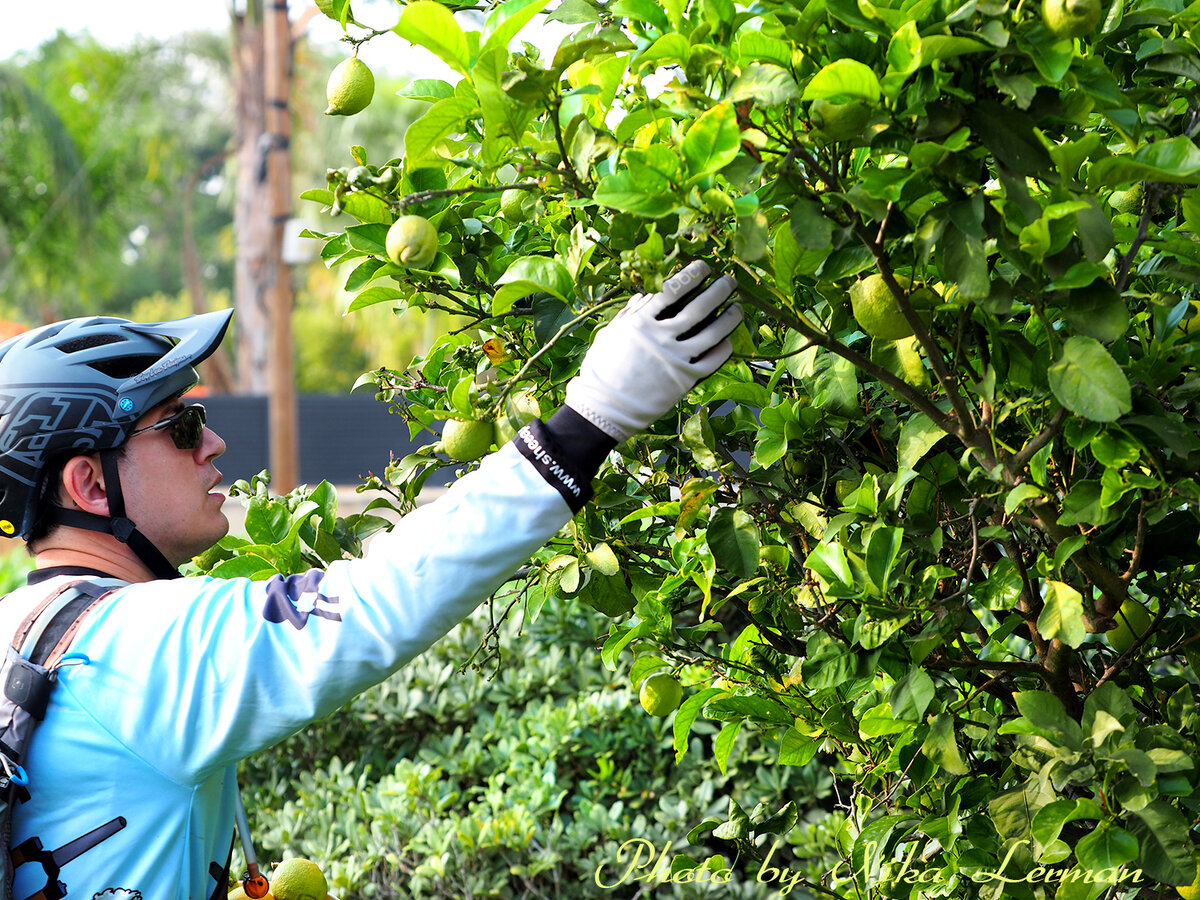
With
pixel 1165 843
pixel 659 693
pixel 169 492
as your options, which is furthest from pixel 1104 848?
pixel 169 492

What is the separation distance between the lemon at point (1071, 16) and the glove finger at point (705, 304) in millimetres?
402

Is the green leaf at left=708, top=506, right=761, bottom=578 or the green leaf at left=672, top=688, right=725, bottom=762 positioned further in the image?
the green leaf at left=672, top=688, right=725, bottom=762

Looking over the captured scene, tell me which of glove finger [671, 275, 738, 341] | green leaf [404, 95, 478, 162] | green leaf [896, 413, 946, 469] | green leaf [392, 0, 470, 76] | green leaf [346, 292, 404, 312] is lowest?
green leaf [896, 413, 946, 469]

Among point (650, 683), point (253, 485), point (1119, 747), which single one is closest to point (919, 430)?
point (1119, 747)

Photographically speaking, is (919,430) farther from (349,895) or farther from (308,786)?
(308,786)

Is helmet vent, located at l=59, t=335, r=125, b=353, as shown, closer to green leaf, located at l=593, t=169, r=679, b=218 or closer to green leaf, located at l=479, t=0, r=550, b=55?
green leaf, located at l=479, t=0, r=550, b=55

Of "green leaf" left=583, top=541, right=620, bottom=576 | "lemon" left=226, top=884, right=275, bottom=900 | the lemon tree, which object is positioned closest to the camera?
the lemon tree

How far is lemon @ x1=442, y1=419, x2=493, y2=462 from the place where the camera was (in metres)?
1.50

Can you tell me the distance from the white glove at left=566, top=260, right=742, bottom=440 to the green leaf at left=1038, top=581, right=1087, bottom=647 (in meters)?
0.49

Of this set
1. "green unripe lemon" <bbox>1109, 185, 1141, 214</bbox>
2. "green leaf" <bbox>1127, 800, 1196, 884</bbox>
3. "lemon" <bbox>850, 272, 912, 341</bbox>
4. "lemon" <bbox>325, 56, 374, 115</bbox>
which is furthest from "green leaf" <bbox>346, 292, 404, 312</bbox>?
"green leaf" <bbox>1127, 800, 1196, 884</bbox>

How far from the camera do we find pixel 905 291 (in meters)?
1.26

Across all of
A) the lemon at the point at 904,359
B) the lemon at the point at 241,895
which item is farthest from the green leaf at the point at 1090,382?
the lemon at the point at 241,895

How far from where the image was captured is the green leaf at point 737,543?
1.46 m

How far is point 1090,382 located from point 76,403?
1.39 meters
